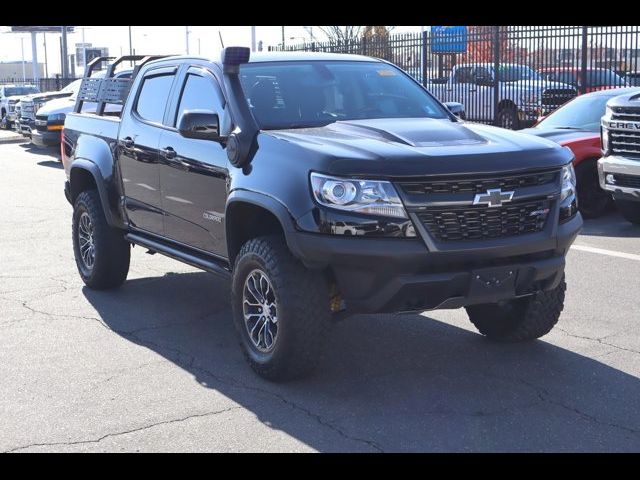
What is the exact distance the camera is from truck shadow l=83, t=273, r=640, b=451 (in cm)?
486

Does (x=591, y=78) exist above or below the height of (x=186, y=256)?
above

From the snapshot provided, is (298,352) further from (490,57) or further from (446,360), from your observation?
(490,57)

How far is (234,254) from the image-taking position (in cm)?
611

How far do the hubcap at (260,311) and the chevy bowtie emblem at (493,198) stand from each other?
1211 millimetres

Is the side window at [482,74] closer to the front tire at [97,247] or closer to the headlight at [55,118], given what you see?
the headlight at [55,118]

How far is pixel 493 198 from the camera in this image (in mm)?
5336

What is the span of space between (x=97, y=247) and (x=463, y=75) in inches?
586

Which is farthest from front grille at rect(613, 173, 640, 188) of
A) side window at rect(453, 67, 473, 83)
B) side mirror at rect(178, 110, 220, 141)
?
side window at rect(453, 67, 473, 83)

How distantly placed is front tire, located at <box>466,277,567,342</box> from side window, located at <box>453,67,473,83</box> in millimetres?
15359

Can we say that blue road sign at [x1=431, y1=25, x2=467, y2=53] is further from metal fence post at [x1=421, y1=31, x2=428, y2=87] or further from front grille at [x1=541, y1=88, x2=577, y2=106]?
front grille at [x1=541, y1=88, x2=577, y2=106]

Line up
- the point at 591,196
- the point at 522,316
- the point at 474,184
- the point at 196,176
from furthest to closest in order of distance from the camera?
the point at 591,196
the point at 196,176
the point at 522,316
the point at 474,184

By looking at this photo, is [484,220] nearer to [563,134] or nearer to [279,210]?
[279,210]

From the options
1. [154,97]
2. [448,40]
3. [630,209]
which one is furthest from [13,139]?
[154,97]

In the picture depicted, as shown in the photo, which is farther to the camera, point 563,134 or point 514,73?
point 514,73
